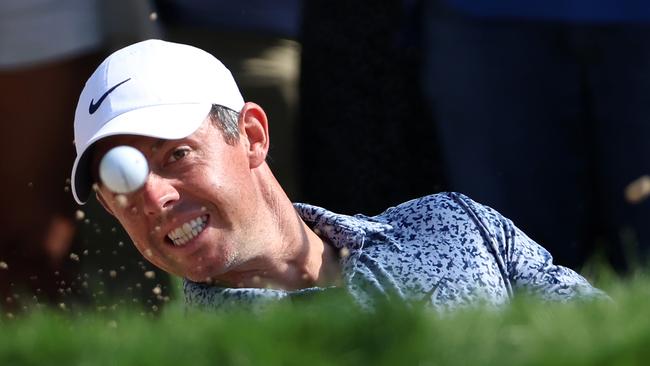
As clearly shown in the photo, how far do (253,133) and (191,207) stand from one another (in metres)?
0.41

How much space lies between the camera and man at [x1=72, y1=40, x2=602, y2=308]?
4.02 m

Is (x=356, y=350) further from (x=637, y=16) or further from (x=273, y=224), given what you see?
(x=637, y=16)

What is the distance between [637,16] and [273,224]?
1558 millimetres

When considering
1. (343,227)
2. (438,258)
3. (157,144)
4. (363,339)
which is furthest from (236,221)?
(363,339)

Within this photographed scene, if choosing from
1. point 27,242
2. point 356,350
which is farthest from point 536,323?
point 27,242

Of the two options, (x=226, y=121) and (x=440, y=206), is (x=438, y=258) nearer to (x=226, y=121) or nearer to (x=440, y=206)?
(x=440, y=206)

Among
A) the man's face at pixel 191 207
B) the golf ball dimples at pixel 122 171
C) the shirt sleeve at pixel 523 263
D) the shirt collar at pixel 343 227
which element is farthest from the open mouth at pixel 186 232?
the shirt sleeve at pixel 523 263

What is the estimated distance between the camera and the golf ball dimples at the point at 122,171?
3924 millimetres

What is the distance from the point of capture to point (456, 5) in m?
5.38

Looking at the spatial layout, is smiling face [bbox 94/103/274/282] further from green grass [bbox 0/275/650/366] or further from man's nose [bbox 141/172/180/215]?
green grass [bbox 0/275/650/366]

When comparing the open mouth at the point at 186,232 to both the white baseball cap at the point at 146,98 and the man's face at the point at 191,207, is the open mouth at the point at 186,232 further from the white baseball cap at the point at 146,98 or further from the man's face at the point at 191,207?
the white baseball cap at the point at 146,98

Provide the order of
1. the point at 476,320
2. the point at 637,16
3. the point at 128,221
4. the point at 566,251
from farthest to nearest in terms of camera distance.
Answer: the point at 566,251
the point at 637,16
the point at 128,221
the point at 476,320

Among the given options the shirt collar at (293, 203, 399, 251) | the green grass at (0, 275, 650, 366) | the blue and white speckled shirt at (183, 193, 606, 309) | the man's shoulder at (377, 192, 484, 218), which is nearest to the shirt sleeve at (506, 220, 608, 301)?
the blue and white speckled shirt at (183, 193, 606, 309)

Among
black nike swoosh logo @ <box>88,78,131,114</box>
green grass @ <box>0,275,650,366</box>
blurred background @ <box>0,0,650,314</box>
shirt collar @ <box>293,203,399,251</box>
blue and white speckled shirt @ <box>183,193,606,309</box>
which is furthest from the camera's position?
blurred background @ <box>0,0,650,314</box>
